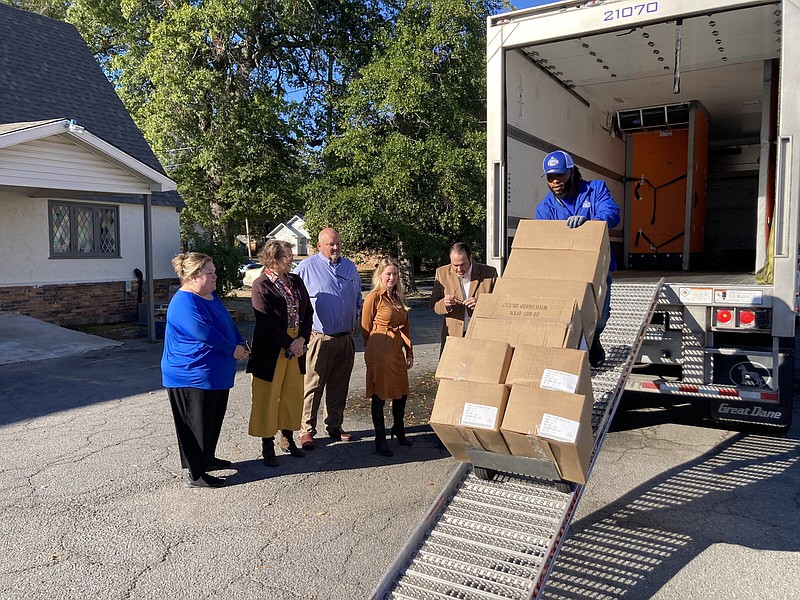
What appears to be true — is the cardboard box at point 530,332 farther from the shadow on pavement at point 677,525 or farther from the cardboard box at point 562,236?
the shadow on pavement at point 677,525

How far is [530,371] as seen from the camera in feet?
10.9

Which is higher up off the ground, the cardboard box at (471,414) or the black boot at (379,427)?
the cardboard box at (471,414)

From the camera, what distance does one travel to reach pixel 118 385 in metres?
8.35

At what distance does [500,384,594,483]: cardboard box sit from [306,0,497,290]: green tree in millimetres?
13611

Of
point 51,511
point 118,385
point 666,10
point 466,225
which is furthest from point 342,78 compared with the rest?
point 51,511

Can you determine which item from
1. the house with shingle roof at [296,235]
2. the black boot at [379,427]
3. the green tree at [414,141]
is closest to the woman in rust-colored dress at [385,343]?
the black boot at [379,427]

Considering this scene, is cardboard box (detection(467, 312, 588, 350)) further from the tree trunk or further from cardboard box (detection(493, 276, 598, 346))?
the tree trunk

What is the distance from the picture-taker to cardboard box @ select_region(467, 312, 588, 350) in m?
3.45

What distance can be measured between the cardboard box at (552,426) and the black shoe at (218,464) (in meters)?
2.72

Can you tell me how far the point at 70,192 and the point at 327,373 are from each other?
9.84m

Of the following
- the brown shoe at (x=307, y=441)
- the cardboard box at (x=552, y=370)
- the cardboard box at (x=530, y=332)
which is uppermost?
the cardboard box at (x=530, y=332)

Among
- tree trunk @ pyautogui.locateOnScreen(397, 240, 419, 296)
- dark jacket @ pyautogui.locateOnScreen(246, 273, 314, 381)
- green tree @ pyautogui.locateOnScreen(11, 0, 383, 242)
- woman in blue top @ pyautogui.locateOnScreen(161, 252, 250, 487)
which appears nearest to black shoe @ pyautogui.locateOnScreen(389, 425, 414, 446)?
dark jacket @ pyautogui.locateOnScreen(246, 273, 314, 381)

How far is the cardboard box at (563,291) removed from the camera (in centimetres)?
370

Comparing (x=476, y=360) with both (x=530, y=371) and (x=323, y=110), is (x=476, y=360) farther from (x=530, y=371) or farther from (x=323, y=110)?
(x=323, y=110)
